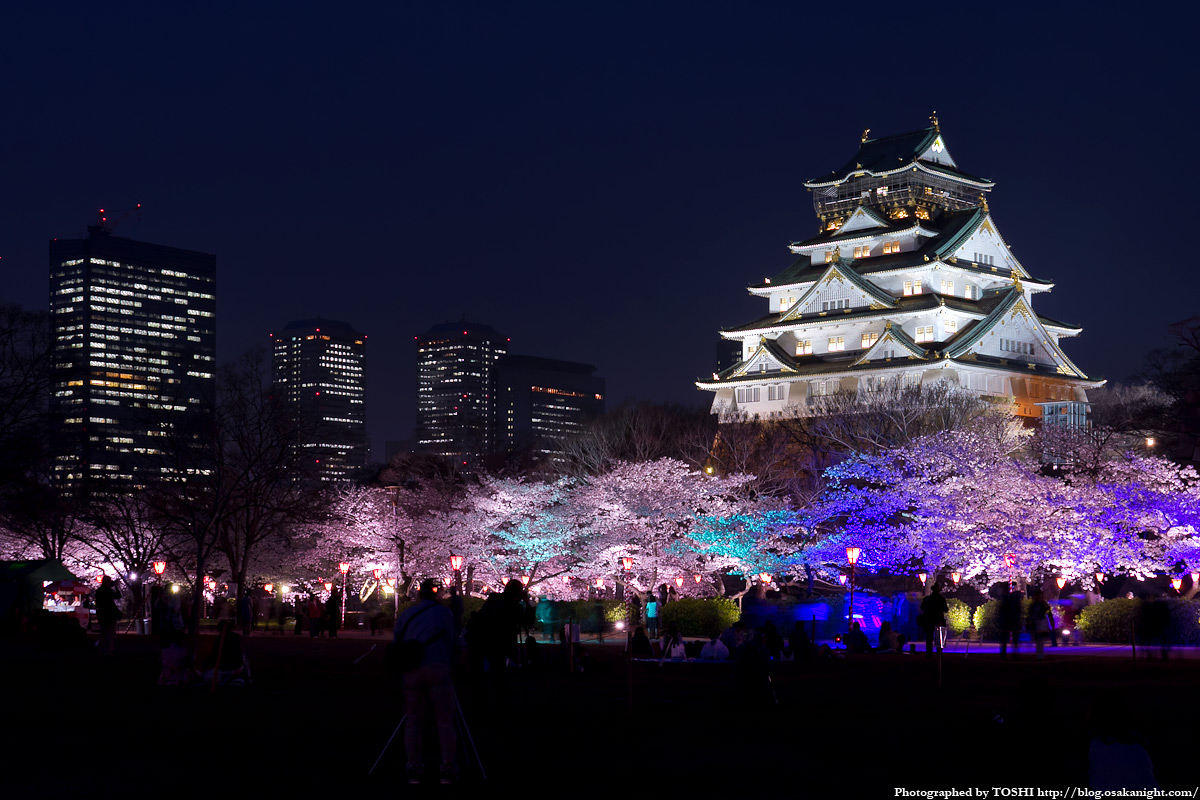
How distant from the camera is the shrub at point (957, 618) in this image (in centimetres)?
4394

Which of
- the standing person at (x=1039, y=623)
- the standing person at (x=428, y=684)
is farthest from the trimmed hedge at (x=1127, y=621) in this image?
the standing person at (x=428, y=684)

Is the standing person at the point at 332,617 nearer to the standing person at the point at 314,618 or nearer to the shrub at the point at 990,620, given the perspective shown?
the standing person at the point at 314,618

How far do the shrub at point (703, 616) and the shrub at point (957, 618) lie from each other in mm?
6802

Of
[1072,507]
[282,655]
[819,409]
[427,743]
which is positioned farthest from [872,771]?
[819,409]

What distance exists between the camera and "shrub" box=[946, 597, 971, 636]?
144 ft

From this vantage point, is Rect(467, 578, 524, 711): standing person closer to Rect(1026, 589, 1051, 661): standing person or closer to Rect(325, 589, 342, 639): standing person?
Rect(1026, 589, 1051, 661): standing person

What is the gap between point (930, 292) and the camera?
84.9m

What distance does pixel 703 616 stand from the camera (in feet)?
141

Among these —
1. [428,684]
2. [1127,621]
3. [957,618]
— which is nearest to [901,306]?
[957,618]

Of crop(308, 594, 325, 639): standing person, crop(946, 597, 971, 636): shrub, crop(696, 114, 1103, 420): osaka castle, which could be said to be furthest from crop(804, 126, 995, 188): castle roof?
crop(308, 594, 325, 639): standing person

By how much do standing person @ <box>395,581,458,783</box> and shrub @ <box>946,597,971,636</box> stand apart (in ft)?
112

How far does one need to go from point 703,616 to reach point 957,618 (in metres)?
8.36

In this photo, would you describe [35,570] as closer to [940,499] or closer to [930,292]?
[940,499]

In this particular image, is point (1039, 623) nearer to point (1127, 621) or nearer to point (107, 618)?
point (1127, 621)
